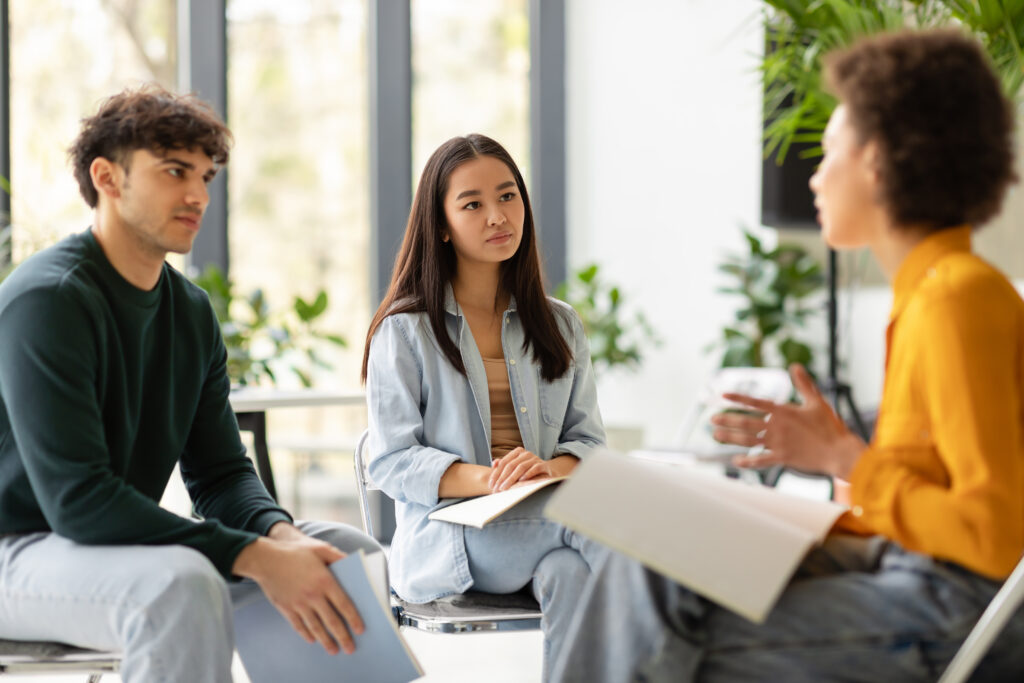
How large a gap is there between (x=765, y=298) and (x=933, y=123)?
3.44 meters

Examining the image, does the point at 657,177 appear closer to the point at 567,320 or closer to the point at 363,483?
the point at 567,320

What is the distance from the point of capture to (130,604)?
1.36 metres

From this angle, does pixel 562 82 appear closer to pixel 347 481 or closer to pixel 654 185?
pixel 654 185

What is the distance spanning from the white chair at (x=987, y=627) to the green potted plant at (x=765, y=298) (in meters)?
3.48

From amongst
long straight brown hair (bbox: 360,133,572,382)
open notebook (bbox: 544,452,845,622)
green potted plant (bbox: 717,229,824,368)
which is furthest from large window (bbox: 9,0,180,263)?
open notebook (bbox: 544,452,845,622)

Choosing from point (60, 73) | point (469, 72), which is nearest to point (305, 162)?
point (469, 72)

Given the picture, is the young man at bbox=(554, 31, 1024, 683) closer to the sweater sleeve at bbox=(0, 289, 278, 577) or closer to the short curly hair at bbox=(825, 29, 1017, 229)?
the short curly hair at bbox=(825, 29, 1017, 229)

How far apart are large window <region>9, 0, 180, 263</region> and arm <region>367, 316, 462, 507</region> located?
6.72 feet

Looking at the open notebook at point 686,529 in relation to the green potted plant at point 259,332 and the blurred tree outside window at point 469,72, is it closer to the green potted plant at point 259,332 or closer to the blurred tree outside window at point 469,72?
the green potted plant at point 259,332

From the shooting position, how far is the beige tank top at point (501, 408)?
210 cm

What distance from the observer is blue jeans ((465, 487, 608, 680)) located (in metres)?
1.72

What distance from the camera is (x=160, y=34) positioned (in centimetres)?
420

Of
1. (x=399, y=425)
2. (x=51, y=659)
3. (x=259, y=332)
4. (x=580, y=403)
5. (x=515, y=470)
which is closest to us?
(x=51, y=659)

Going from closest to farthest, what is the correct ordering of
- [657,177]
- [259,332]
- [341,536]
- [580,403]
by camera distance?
1. [341,536]
2. [580,403]
3. [259,332]
4. [657,177]
